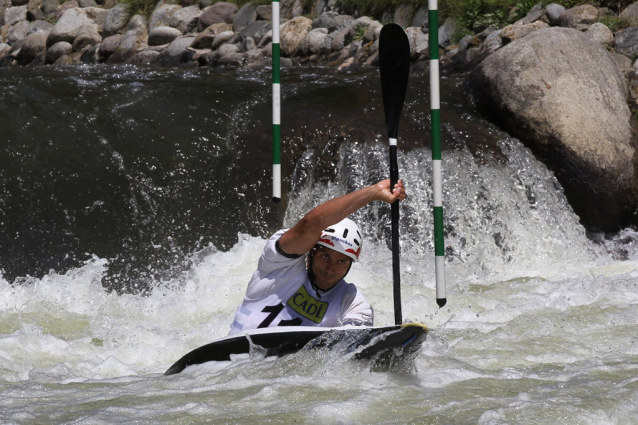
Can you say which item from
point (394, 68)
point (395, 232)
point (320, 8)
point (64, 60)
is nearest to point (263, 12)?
point (320, 8)

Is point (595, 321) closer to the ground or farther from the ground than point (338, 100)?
closer to the ground

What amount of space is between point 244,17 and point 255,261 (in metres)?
7.39

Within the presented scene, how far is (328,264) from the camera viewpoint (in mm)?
3514

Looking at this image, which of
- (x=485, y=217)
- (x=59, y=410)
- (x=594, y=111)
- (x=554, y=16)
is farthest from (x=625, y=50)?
(x=59, y=410)

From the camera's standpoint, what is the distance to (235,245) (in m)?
6.03

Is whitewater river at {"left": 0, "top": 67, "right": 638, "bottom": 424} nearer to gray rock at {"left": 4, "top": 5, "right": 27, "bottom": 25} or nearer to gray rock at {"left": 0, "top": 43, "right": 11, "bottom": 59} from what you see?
gray rock at {"left": 0, "top": 43, "right": 11, "bottom": 59}

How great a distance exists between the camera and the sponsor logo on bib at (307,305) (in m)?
3.57

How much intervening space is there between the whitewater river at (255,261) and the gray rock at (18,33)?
7240 mm

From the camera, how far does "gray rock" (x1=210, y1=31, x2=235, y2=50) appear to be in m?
12.1

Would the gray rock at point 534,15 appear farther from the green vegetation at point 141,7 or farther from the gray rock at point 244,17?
the green vegetation at point 141,7

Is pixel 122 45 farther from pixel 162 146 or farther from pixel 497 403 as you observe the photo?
pixel 497 403

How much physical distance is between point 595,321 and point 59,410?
3.10m

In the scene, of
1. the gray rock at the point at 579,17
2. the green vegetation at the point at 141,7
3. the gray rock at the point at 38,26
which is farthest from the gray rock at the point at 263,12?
the gray rock at the point at 38,26

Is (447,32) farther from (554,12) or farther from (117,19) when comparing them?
(117,19)
